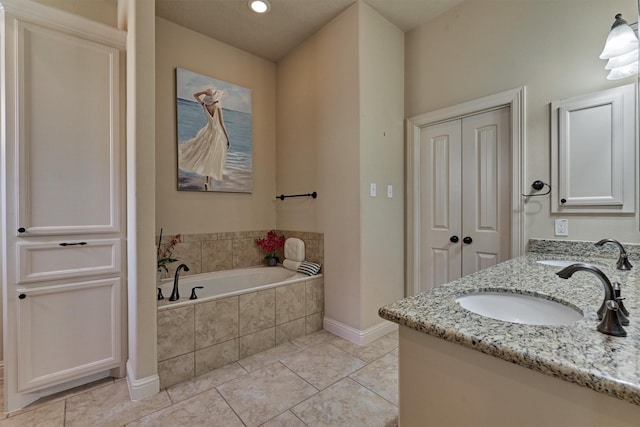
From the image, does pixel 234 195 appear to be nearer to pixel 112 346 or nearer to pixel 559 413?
pixel 112 346

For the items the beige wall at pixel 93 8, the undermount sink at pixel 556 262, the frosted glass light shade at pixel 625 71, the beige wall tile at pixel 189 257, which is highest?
the beige wall at pixel 93 8

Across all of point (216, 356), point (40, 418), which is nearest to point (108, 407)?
point (40, 418)

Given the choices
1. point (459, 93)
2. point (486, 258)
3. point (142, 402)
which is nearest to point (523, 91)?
point (459, 93)

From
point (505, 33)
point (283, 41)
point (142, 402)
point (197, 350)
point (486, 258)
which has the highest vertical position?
point (283, 41)

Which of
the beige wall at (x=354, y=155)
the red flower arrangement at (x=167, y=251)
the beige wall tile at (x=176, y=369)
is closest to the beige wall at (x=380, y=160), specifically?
the beige wall at (x=354, y=155)

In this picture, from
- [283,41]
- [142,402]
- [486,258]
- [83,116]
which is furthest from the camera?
[283,41]

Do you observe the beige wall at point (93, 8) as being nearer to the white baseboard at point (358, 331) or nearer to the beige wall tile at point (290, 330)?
the beige wall tile at point (290, 330)

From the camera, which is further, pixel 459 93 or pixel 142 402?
pixel 459 93

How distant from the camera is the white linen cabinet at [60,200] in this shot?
1.59m

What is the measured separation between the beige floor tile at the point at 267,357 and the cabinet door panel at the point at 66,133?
1.31m

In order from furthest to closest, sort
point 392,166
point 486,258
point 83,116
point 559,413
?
point 392,166, point 486,258, point 83,116, point 559,413

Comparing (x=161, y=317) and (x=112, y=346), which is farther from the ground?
(x=161, y=317)

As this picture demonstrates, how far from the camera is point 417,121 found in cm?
270

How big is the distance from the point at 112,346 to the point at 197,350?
535mm
